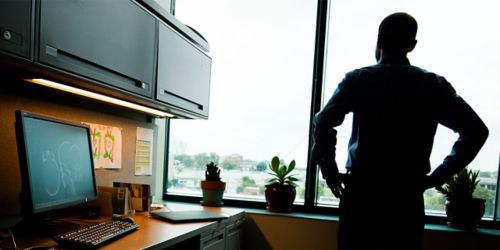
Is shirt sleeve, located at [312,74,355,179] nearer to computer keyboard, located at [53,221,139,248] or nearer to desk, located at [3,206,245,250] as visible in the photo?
desk, located at [3,206,245,250]

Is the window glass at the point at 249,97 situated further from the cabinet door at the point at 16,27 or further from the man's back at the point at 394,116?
the cabinet door at the point at 16,27

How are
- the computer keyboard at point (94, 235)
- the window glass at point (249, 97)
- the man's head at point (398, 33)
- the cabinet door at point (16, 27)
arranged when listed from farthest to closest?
the window glass at point (249, 97) < the man's head at point (398, 33) < the computer keyboard at point (94, 235) < the cabinet door at point (16, 27)

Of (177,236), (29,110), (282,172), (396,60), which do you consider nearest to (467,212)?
(282,172)

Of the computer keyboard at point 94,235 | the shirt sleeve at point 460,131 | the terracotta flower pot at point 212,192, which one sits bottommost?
the terracotta flower pot at point 212,192

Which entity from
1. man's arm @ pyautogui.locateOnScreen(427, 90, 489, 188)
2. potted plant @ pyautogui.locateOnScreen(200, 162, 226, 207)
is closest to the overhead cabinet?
potted plant @ pyautogui.locateOnScreen(200, 162, 226, 207)

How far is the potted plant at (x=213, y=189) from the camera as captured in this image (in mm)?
2572

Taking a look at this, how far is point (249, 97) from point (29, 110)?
1551mm

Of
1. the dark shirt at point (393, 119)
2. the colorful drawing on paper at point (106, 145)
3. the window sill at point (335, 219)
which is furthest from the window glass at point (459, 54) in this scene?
the colorful drawing on paper at point (106, 145)

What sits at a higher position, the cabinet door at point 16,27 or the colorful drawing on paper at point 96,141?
the cabinet door at point 16,27

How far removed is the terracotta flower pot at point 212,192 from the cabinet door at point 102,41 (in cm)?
92

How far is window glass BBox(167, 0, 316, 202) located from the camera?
2.78m

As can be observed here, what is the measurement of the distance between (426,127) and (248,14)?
1720 millimetres

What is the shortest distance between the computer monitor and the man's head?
52.3 inches

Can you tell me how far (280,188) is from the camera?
8.36 ft
